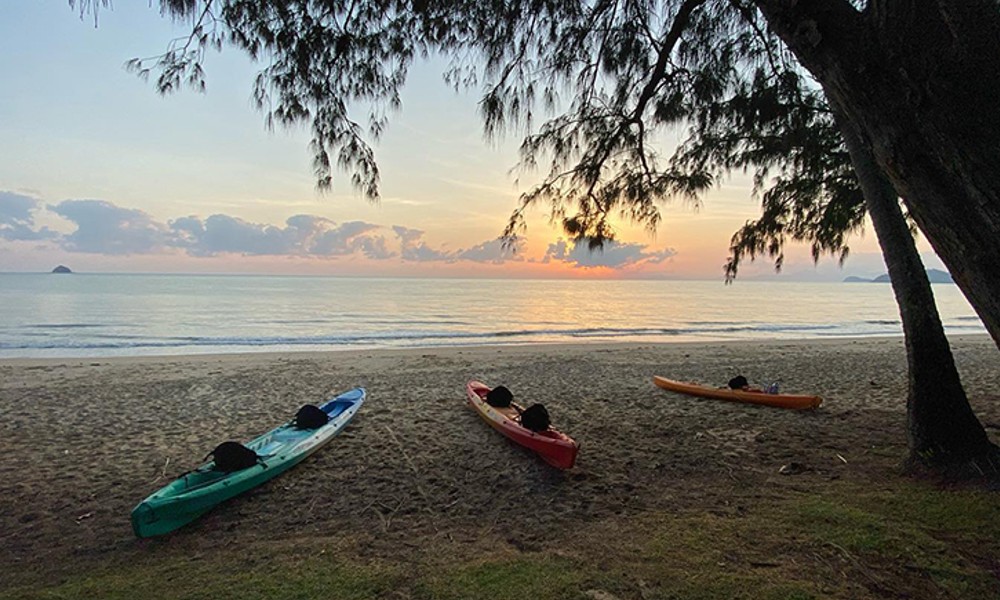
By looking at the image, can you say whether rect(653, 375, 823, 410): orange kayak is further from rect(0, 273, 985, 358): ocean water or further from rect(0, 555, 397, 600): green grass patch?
rect(0, 273, 985, 358): ocean water

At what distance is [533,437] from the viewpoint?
5.19m

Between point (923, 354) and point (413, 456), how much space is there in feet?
13.9

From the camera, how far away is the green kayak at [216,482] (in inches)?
146

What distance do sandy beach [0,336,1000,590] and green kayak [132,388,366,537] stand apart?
0.31 feet

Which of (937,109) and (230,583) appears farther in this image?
(230,583)

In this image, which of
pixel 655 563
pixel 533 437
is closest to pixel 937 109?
pixel 655 563

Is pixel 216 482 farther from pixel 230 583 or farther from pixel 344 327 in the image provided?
pixel 344 327

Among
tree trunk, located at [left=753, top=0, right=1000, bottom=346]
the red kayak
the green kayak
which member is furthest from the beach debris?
the green kayak

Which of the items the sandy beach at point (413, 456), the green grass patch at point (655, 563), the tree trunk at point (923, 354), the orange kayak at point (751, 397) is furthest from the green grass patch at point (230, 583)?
the orange kayak at point (751, 397)

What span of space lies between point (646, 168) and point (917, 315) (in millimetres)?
2532

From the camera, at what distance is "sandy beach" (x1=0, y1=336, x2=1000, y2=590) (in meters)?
3.74

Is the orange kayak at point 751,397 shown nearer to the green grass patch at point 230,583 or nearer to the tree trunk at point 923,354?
the tree trunk at point 923,354

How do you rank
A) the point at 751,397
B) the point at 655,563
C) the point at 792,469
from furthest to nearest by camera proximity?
the point at 751,397 < the point at 792,469 < the point at 655,563

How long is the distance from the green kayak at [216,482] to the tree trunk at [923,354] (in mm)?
4975
